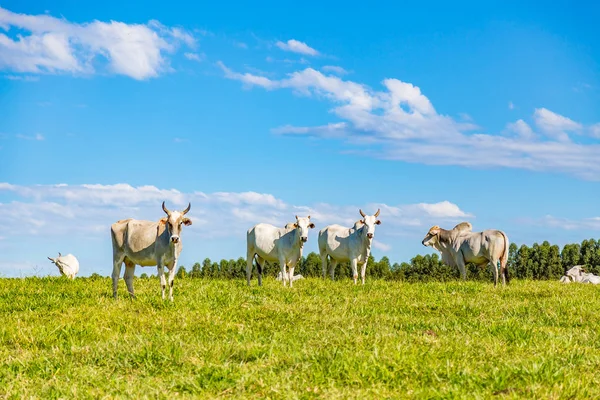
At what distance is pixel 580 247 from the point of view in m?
37.5

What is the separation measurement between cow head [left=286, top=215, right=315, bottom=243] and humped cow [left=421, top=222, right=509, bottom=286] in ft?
23.8

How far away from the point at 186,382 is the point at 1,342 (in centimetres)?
500

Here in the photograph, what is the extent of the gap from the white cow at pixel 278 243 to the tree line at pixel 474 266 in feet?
39.0

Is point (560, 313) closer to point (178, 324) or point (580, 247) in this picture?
point (178, 324)

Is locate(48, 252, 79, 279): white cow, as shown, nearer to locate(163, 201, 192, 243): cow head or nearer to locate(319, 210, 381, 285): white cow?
locate(319, 210, 381, 285): white cow

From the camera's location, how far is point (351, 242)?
2483cm

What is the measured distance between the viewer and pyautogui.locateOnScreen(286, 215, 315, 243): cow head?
848 inches

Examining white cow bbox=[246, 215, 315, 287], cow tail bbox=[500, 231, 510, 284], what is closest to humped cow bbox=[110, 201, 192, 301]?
white cow bbox=[246, 215, 315, 287]

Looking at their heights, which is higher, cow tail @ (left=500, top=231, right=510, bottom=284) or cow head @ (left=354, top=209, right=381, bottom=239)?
cow head @ (left=354, top=209, right=381, bottom=239)

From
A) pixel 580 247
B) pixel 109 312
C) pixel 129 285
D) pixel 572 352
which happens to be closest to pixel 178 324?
pixel 109 312

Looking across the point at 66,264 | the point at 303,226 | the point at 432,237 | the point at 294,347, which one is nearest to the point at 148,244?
the point at 303,226

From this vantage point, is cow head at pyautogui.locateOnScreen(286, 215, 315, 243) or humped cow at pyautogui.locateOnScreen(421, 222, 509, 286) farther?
humped cow at pyautogui.locateOnScreen(421, 222, 509, 286)

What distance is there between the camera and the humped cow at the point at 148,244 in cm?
1592

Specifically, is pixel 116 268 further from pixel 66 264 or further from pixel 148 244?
pixel 66 264
